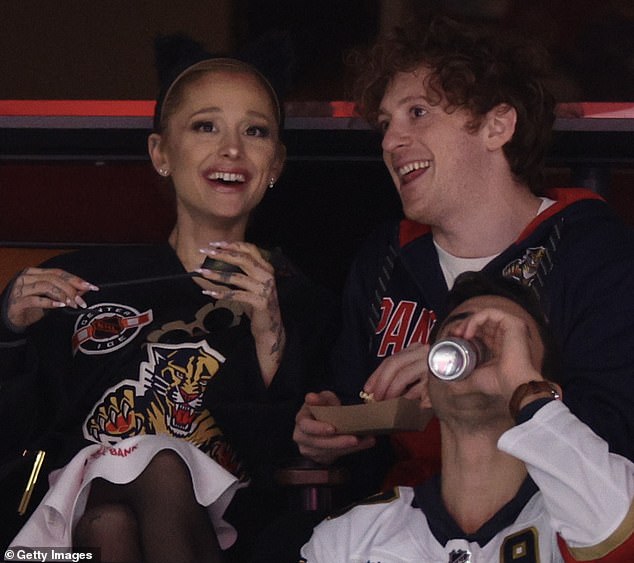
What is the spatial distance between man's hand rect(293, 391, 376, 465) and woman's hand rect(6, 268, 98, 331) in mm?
368

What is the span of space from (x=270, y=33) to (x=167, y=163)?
0.90 ft

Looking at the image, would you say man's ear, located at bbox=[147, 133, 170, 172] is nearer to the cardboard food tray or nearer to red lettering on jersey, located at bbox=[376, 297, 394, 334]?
red lettering on jersey, located at bbox=[376, 297, 394, 334]

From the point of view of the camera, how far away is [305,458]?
1575mm

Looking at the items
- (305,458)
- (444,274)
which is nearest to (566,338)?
(444,274)

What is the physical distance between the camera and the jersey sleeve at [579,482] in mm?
1213

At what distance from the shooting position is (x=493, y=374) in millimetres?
1357

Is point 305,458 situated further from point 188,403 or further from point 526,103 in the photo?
point 526,103

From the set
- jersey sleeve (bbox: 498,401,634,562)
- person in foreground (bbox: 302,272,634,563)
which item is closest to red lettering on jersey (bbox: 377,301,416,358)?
person in foreground (bbox: 302,272,634,563)

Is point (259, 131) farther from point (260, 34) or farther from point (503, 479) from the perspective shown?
point (503, 479)

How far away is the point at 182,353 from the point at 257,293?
177 mm

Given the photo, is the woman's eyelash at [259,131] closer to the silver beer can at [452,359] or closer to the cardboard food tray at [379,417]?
the cardboard food tray at [379,417]

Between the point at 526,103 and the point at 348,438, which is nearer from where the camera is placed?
the point at 348,438

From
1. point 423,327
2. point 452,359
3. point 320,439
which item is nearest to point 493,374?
Result: point 452,359

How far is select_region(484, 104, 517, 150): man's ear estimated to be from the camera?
6.01 ft
